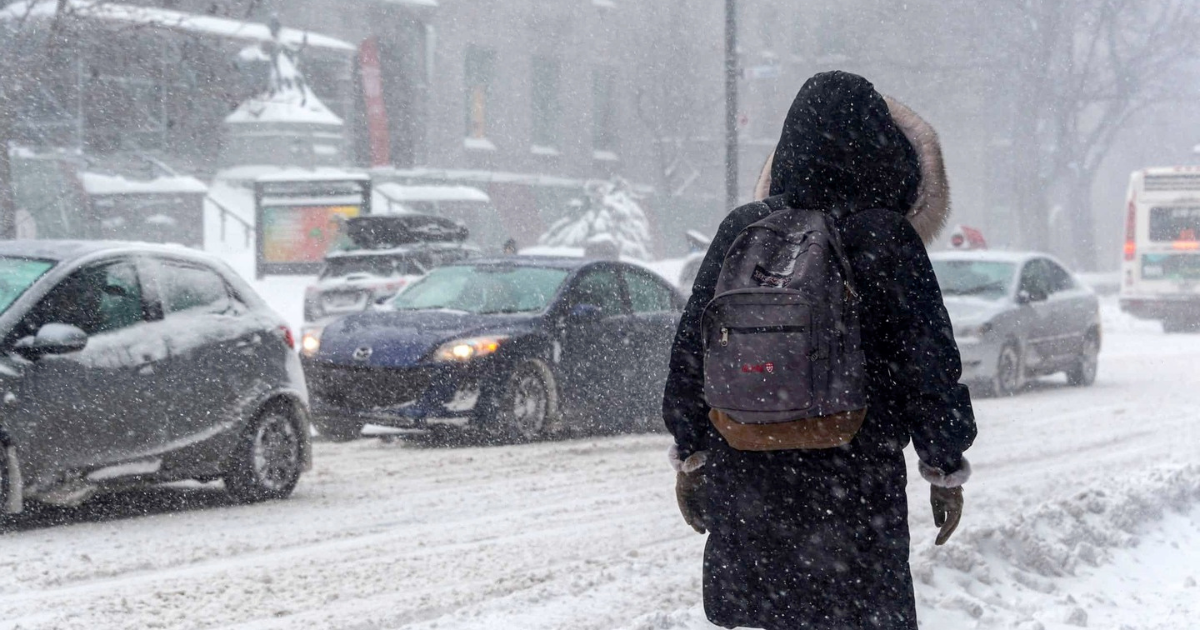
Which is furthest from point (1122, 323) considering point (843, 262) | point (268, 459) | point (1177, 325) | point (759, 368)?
point (759, 368)

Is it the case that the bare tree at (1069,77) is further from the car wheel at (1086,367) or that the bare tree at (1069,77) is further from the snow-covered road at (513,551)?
the snow-covered road at (513,551)

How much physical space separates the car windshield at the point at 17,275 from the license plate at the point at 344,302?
8696mm

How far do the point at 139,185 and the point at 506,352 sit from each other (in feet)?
61.9

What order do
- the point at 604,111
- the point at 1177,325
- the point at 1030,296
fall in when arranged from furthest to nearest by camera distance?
the point at 604,111 < the point at 1177,325 < the point at 1030,296

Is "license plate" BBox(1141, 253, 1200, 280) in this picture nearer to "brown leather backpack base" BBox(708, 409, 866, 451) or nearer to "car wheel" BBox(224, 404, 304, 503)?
"car wheel" BBox(224, 404, 304, 503)

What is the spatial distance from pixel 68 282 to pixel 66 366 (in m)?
0.57

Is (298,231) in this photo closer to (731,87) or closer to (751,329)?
(731,87)

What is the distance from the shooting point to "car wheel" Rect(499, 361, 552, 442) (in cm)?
1140

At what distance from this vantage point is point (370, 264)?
17141 mm

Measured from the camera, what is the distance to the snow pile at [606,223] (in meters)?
36.9

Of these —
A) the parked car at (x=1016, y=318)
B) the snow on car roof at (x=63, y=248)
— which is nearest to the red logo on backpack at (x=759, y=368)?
the snow on car roof at (x=63, y=248)

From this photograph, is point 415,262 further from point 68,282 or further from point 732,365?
point 732,365

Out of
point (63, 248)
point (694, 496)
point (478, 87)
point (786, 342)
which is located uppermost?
point (478, 87)

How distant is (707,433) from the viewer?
3.57 m
